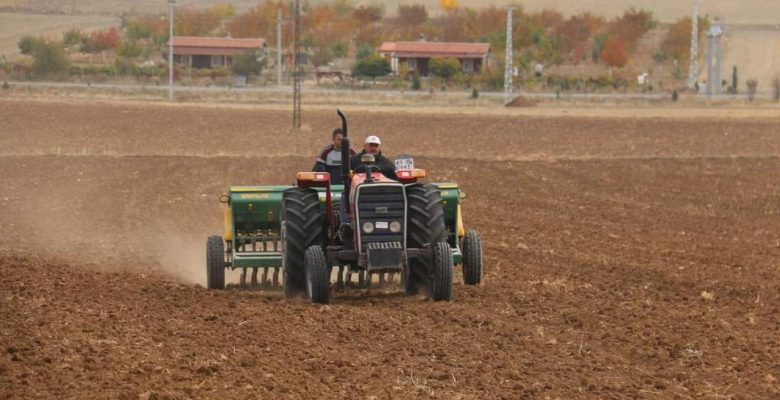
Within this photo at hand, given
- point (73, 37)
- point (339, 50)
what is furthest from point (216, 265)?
point (339, 50)

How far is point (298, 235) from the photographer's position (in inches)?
492

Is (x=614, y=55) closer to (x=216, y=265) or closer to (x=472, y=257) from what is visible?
(x=472, y=257)

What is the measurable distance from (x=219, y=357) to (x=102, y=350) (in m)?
0.81

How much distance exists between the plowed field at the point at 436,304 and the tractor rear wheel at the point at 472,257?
0.38ft

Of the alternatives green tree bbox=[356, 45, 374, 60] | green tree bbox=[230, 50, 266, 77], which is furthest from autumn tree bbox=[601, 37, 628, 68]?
green tree bbox=[230, 50, 266, 77]

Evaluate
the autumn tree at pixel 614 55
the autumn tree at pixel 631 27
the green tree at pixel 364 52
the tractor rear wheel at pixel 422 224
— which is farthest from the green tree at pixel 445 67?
the tractor rear wheel at pixel 422 224

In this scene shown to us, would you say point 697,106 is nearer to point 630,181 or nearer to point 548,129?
point 548,129

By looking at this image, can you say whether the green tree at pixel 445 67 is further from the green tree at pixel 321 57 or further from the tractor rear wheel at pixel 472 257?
the tractor rear wheel at pixel 472 257

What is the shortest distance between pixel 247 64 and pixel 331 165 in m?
70.7

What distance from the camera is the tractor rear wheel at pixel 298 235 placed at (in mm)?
12500

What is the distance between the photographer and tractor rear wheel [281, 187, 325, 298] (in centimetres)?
1250

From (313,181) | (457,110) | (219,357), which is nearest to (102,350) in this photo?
(219,357)

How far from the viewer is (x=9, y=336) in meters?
9.85

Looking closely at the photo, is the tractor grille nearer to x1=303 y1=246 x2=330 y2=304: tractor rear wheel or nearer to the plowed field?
x1=303 y1=246 x2=330 y2=304: tractor rear wheel
